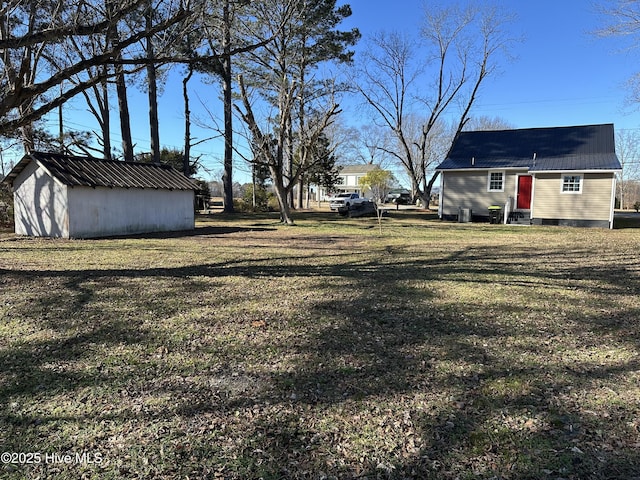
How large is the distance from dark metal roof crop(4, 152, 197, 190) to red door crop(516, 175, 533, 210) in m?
15.0

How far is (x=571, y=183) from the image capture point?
60.8 feet

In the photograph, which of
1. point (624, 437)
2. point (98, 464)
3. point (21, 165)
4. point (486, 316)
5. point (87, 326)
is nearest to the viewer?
point (98, 464)

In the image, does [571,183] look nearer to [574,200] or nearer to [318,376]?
[574,200]

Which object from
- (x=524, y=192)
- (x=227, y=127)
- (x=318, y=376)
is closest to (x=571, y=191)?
(x=524, y=192)

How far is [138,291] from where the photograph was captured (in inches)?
230

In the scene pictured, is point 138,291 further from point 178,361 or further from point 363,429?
point 363,429

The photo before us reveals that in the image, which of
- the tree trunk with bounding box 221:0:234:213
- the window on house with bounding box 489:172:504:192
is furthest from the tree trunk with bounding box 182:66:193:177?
the window on house with bounding box 489:172:504:192

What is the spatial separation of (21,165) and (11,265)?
6.87 m

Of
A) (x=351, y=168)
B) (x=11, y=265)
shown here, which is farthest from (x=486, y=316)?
(x=351, y=168)

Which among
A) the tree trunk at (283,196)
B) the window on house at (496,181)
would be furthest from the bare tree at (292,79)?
the window on house at (496,181)

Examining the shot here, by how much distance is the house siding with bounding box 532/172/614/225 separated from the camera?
59.0 feet

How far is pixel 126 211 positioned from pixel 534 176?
55.9 feet

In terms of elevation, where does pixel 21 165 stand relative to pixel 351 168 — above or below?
below

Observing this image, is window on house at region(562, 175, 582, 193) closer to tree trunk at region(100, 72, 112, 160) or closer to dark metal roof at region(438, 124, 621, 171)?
dark metal roof at region(438, 124, 621, 171)
